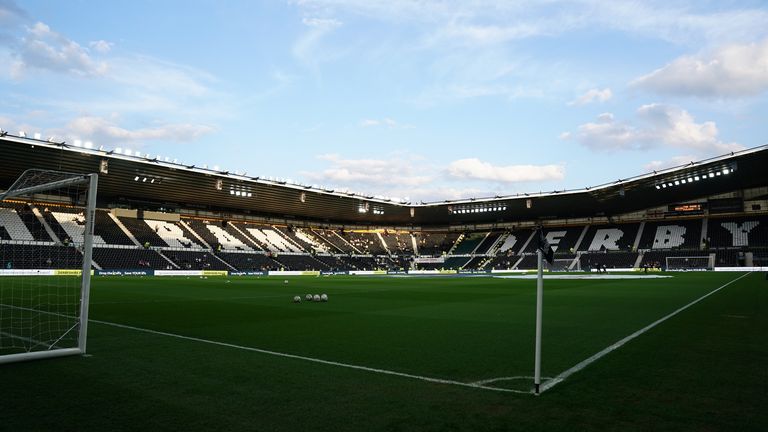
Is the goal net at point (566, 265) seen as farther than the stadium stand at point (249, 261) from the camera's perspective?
Yes

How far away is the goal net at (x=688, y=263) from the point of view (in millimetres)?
60781

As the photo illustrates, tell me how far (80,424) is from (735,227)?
7704 cm

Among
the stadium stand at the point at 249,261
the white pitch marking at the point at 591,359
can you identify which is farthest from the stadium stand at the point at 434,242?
the white pitch marking at the point at 591,359

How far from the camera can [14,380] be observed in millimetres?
6258

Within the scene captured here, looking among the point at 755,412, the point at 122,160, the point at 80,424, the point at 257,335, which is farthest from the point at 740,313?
the point at 122,160

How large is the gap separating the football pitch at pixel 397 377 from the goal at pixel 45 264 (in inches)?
33.8

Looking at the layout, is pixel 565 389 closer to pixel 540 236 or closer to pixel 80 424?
pixel 540 236

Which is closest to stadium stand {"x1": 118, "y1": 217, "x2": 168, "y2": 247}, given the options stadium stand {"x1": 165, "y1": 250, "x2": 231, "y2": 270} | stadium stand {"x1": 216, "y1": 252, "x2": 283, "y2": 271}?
stadium stand {"x1": 165, "y1": 250, "x2": 231, "y2": 270}

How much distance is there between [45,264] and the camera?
142ft

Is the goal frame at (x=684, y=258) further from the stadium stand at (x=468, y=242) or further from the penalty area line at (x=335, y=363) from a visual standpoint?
the penalty area line at (x=335, y=363)

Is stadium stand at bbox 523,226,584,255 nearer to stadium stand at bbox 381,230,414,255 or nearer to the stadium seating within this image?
the stadium seating

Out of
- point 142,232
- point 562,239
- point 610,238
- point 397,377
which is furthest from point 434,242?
point 397,377

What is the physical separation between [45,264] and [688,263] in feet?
240

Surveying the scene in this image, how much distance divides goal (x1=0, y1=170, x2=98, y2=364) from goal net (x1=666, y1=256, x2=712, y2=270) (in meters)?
66.4
